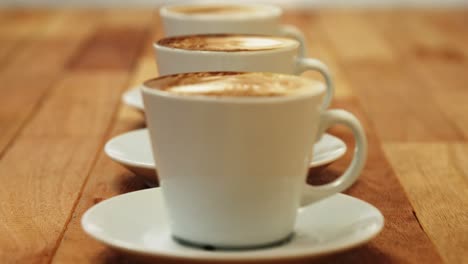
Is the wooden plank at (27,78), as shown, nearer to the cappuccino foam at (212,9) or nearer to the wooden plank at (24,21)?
the wooden plank at (24,21)

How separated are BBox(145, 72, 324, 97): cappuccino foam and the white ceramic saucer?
140mm

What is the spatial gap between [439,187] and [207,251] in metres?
0.30

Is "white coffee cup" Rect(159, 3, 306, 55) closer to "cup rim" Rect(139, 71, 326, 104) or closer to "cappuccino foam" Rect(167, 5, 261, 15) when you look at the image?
"cappuccino foam" Rect(167, 5, 261, 15)

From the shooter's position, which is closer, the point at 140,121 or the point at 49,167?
the point at 49,167

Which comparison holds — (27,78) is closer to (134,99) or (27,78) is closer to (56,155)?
(134,99)

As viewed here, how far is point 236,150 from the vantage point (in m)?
0.67

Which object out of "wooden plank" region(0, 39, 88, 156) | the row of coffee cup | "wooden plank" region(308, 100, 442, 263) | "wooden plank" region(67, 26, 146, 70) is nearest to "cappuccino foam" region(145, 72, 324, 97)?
the row of coffee cup

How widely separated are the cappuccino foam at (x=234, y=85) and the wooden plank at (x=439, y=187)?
157 millimetres

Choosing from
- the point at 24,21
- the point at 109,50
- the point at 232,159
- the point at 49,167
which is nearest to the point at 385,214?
the point at 232,159

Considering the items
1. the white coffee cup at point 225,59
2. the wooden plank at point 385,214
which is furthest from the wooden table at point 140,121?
the white coffee cup at point 225,59

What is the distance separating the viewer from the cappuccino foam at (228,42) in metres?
0.94

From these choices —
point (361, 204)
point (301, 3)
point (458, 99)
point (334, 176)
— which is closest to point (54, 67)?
point (458, 99)

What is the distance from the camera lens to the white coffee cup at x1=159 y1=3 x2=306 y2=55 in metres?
1.16

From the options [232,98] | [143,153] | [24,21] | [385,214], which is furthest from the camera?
[24,21]
